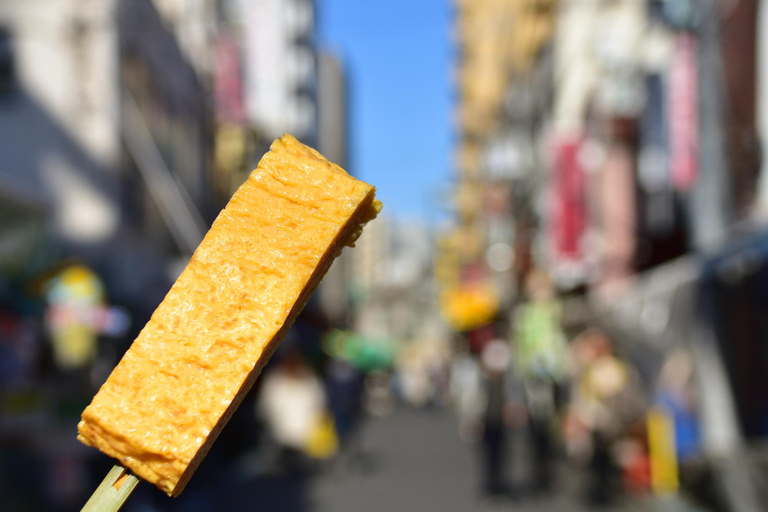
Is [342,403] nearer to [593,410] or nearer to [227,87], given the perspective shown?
[593,410]

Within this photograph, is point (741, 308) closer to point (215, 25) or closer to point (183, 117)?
point (183, 117)

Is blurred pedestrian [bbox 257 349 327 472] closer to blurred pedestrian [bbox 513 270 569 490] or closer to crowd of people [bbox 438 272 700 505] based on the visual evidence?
crowd of people [bbox 438 272 700 505]

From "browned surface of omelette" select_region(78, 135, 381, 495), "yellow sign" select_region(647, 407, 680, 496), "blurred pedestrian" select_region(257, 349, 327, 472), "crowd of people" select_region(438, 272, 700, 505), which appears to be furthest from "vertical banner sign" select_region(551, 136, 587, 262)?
"browned surface of omelette" select_region(78, 135, 381, 495)

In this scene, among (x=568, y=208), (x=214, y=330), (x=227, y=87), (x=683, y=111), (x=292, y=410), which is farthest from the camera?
(x=227, y=87)

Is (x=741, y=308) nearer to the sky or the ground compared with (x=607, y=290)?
nearer to the ground

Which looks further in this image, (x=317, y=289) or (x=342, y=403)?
(x=342, y=403)

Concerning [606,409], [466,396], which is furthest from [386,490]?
[466,396]

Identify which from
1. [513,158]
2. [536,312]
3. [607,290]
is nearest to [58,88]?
[536,312]
